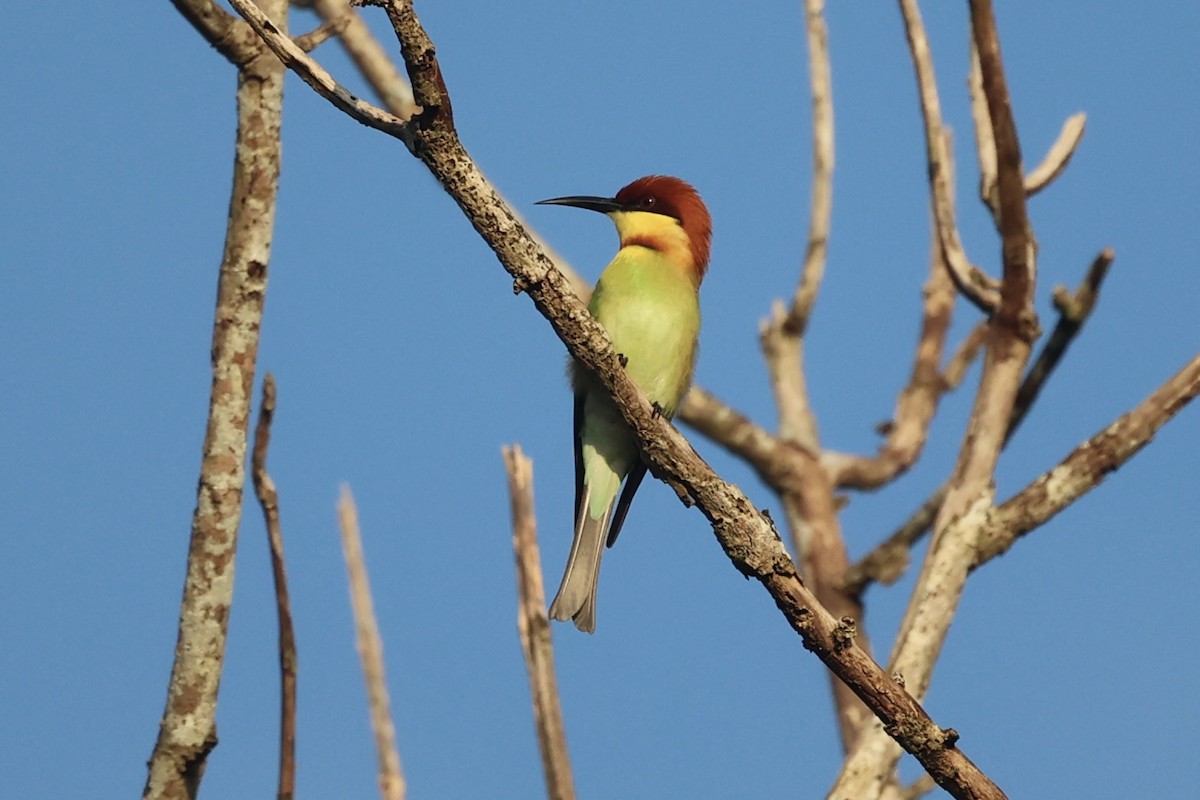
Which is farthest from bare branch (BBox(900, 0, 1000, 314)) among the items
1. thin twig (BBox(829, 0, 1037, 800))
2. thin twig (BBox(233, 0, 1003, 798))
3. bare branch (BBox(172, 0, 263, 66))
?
bare branch (BBox(172, 0, 263, 66))

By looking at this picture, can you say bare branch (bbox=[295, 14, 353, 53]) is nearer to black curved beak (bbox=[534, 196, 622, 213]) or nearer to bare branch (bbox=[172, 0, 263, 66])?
bare branch (bbox=[172, 0, 263, 66])

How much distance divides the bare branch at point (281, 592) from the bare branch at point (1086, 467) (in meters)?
2.97

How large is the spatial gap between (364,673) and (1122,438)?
10.6ft

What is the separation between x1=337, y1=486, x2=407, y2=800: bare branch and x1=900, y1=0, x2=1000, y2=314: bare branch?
314cm

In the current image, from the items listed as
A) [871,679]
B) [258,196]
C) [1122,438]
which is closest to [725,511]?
[871,679]

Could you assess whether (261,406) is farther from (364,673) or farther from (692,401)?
(692,401)

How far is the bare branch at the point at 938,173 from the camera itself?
613 cm

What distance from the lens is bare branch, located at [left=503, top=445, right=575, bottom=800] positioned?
3.63 metres

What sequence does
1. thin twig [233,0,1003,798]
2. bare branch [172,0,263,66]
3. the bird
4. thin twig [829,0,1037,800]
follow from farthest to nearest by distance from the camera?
1. the bird
2. thin twig [829,0,1037,800]
3. bare branch [172,0,263,66]
4. thin twig [233,0,1003,798]

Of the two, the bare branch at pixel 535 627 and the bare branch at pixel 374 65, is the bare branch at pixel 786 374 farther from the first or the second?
the bare branch at pixel 535 627

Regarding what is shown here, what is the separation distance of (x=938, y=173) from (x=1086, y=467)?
4.93ft

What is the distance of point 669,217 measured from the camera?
6.20 metres

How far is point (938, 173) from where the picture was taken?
629cm

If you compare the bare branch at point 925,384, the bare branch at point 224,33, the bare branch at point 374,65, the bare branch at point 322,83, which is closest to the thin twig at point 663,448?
the bare branch at point 322,83
